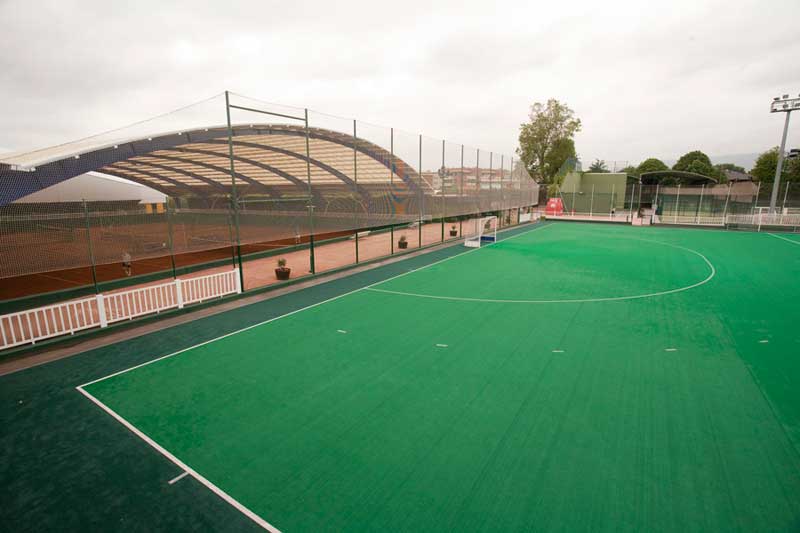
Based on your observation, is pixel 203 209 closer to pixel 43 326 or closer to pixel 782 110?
pixel 43 326

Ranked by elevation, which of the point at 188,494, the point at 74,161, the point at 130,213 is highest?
the point at 74,161

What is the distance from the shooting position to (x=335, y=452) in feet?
15.9

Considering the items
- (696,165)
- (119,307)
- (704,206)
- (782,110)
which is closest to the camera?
(119,307)

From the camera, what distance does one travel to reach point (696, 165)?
223 ft

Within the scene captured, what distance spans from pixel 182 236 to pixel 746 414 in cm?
1208

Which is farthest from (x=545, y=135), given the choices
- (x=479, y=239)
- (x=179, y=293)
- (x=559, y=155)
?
(x=179, y=293)

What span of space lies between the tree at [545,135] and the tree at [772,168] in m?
24.9

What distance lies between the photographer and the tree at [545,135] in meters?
56.5

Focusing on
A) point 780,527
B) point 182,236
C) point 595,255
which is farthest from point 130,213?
point 595,255

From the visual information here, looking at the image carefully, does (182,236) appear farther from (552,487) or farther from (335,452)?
(552,487)

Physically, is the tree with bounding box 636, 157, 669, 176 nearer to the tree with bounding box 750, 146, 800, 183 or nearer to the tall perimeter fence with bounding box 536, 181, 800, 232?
the tree with bounding box 750, 146, 800, 183

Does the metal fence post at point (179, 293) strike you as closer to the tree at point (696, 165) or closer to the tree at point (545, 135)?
the tree at point (545, 135)

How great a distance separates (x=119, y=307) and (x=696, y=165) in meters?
85.6

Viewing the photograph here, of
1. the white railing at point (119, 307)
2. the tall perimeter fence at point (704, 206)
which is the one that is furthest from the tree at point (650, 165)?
the white railing at point (119, 307)
